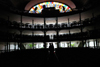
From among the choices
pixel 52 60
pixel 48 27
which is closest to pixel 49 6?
pixel 48 27

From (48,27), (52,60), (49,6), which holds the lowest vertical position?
(52,60)

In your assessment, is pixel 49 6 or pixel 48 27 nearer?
pixel 48 27

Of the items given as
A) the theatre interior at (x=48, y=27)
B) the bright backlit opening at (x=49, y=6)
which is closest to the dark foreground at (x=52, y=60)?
the theatre interior at (x=48, y=27)

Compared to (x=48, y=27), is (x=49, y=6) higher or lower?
higher

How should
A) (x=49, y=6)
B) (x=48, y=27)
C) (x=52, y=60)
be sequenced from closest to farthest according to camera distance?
(x=52, y=60), (x=48, y=27), (x=49, y=6)

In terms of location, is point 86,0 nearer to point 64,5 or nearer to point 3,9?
point 64,5

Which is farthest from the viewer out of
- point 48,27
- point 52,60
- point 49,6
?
point 49,6

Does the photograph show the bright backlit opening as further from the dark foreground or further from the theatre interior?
the dark foreground

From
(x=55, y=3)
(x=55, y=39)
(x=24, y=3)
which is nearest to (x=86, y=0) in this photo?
(x=55, y=3)

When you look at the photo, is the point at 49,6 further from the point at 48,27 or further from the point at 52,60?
the point at 52,60

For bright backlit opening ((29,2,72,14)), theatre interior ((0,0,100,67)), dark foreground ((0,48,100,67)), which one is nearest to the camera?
dark foreground ((0,48,100,67))

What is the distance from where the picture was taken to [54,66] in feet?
30.8

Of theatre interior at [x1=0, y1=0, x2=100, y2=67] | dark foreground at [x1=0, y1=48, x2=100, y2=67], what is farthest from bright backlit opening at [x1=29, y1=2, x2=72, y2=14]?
dark foreground at [x1=0, y1=48, x2=100, y2=67]

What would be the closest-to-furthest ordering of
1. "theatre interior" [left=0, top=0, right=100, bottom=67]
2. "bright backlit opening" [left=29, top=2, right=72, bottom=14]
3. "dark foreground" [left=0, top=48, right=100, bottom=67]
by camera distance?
"dark foreground" [left=0, top=48, right=100, bottom=67], "theatre interior" [left=0, top=0, right=100, bottom=67], "bright backlit opening" [left=29, top=2, right=72, bottom=14]
